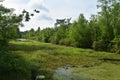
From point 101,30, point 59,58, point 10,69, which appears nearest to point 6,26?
point 10,69

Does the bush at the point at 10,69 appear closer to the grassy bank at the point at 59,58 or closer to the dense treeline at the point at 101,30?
the grassy bank at the point at 59,58

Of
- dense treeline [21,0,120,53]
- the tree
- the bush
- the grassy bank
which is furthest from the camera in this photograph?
dense treeline [21,0,120,53]

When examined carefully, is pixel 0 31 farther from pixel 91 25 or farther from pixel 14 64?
pixel 91 25

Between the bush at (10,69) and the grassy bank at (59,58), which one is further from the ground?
the bush at (10,69)

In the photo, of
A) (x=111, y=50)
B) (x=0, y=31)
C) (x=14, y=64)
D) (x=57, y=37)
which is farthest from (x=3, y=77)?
(x=57, y=37)

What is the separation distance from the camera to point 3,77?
17.9 m

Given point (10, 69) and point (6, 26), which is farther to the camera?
point (6, 26)

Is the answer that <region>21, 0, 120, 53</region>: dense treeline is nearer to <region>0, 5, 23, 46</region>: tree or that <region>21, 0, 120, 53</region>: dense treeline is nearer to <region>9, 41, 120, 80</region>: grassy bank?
<region>9, 41, 120, 80</region>: grassy bank

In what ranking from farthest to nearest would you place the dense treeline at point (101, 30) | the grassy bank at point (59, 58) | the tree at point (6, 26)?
the dense treeline at point (101, 30) → the grassy bank at point (59, 58) → the tree at point (6, 26)

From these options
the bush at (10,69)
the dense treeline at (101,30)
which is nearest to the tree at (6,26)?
the bush at (10,69)

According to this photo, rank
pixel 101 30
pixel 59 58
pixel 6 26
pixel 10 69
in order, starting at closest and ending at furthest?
pixel 10 69 → pixel 6 26 → pixel 59 58 → pixel 101 30

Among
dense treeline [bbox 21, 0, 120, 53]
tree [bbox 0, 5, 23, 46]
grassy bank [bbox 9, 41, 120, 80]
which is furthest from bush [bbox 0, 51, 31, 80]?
dense treeline [bbox 21, 0, 120, 53]

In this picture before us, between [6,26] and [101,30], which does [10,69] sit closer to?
[6,26]

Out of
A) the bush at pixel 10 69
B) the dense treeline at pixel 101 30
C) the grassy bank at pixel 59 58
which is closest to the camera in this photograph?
the bush at pixel 10 69
